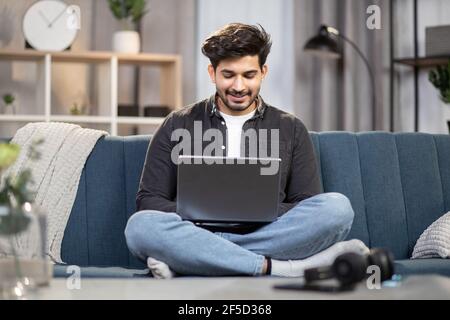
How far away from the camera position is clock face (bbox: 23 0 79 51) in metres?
3.80

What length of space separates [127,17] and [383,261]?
110 inches

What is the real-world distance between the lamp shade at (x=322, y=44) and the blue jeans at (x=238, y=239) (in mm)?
1782

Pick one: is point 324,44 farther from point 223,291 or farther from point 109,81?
point 223,291

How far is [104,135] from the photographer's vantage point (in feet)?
8.54

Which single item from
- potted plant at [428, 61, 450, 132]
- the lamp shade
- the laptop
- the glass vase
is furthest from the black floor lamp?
the glass vase

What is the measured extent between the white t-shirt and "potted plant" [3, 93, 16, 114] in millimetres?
1764

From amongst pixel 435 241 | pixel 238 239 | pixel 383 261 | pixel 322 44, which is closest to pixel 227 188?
pixel 238 239

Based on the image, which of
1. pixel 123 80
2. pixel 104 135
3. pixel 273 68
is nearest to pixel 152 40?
pixel 123 80

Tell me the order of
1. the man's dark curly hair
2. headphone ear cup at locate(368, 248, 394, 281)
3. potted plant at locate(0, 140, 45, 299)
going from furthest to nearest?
the man's dark curly hair < headphone ear cup at locate(368, 248, 394, 281) < potted plant at locate(0, 140, 45, 299)

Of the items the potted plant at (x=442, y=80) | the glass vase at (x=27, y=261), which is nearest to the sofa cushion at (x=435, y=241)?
the potted plant at (x=442, y=80)

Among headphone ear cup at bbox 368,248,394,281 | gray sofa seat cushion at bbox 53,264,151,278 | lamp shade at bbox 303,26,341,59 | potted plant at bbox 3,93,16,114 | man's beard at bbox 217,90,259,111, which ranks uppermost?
lamp shade at bbox 303,26,341,59

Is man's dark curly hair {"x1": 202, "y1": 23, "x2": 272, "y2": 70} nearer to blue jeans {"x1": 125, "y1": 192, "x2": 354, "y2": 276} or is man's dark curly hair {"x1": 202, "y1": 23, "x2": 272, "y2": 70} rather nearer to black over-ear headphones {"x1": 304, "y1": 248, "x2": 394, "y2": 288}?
blue jeans {"x1": 125, "y1": 192, "x2": 354, "y2": 276}

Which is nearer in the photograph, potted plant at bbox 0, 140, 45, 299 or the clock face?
potted plant at bbox 0, 140, 45, 299

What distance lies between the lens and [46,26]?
381 cm
